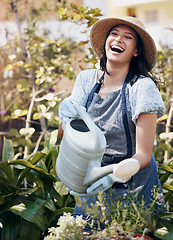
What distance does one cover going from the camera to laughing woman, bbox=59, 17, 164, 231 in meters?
1.62

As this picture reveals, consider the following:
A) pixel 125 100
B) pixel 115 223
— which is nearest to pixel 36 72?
pixel 125 100

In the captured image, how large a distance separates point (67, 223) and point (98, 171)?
0.93ft

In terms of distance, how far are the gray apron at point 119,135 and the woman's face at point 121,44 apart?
0.37 ft

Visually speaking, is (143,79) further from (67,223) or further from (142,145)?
(67,223)

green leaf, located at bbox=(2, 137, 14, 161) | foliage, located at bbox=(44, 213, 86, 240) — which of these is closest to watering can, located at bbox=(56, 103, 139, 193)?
foliage, located at bbox=(44, 213, 86, 240)

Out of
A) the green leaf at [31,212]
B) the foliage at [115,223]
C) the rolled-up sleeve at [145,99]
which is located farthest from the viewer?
the green leaf at [31,212]

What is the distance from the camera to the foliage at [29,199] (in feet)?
7.30

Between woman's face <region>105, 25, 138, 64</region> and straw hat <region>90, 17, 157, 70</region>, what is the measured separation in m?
0.03

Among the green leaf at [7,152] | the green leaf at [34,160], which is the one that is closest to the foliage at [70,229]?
the green leaf at [34,160]

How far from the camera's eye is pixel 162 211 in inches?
70.8

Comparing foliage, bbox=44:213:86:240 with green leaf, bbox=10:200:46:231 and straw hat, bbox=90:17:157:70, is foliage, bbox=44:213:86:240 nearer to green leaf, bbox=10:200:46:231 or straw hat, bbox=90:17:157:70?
green leaf, bbox=10:200:46:231

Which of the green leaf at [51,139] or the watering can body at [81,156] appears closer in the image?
the watering can body at [81,156]

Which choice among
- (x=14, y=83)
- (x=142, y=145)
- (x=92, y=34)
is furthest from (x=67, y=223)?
(x=14, y=83)

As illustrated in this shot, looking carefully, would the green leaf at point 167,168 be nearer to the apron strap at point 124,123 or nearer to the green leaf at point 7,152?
the apron strap at point 124,123
